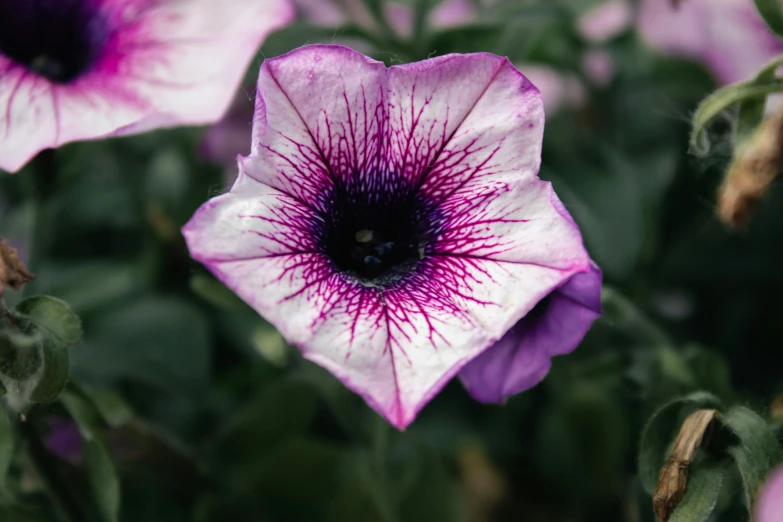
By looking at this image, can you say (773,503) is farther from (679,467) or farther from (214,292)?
(214,292)

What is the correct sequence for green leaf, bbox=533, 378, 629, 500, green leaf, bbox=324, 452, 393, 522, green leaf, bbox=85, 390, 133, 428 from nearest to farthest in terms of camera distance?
green leaf, bbox=85, 390, 133, 428 < green leaf, bbox=324, 452, 393, 522 < green leaf, bbox=533, 378, 629, 500

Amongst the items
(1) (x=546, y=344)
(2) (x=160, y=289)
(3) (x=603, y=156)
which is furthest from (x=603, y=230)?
(2) (x=160, y=289)

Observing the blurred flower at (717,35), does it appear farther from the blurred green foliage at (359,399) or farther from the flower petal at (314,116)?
the flower petal at (314,116)

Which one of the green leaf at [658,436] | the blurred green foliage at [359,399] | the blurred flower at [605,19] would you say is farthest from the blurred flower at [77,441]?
the blurred flower at [605,19]

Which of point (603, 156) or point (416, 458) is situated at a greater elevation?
point (603, 156)

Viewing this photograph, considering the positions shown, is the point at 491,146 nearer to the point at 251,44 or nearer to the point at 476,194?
→ the point at 476,194

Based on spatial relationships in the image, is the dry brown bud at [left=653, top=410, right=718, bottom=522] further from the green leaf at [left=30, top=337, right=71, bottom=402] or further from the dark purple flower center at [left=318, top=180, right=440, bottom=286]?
the green leaf at [left=30, top=337, right=71, bottom=402]

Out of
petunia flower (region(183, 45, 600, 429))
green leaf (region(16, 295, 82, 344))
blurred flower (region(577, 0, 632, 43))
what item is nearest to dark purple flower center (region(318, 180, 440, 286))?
petunia flower (region(183, 45, 600, 429))
